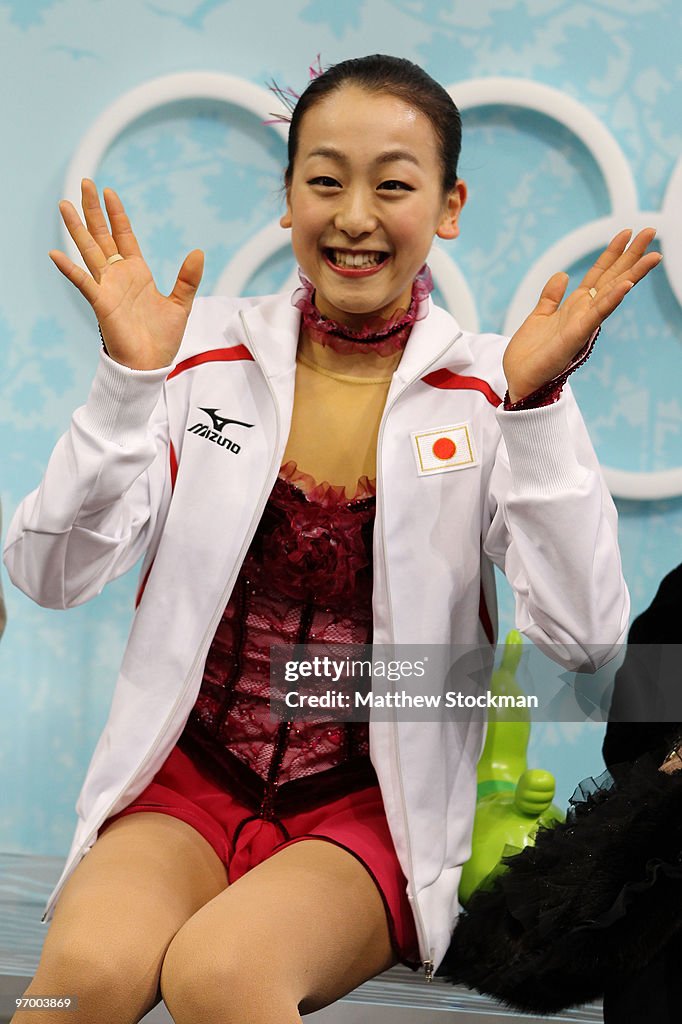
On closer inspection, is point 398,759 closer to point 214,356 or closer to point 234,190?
point 214,356

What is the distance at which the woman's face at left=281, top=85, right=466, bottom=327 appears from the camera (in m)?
1.51

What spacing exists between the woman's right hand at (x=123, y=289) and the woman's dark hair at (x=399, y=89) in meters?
0.29

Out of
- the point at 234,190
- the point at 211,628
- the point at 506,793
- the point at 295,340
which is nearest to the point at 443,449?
the point at 295,340

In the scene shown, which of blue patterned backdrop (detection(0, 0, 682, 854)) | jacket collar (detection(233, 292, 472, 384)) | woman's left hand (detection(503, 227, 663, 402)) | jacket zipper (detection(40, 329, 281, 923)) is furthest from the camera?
blue patterned backdrop (detection(0, 0, 682, 854))

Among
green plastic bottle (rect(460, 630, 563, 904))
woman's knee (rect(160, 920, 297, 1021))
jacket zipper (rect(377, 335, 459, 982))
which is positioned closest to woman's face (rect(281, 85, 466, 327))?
jacket zipper (rect(377, 335, 459, 982))

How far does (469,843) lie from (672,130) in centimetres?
129

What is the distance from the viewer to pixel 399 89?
153 cm

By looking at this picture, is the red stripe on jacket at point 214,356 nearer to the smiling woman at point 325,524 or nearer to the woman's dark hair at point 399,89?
the smiling woman at point 325,524

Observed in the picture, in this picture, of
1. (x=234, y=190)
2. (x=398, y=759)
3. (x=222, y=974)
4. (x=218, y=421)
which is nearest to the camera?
(x=222, y=974)

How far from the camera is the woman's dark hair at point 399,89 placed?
1528 mm

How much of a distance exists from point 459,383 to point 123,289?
1.48 feet

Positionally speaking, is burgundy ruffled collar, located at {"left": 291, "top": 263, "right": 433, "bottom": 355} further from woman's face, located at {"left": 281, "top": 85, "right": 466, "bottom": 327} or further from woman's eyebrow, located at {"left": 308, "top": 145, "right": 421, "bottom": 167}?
woman's eyebrow, located at {"left": 308, "top": 145, "right": 421, "bottom": 167}

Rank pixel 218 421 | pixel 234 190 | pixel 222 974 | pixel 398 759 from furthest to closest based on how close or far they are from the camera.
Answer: pixel 234 190 < pixel 218 421 < pixel 398 759 < pixel 222 974

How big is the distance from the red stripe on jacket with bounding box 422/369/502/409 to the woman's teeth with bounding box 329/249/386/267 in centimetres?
16
